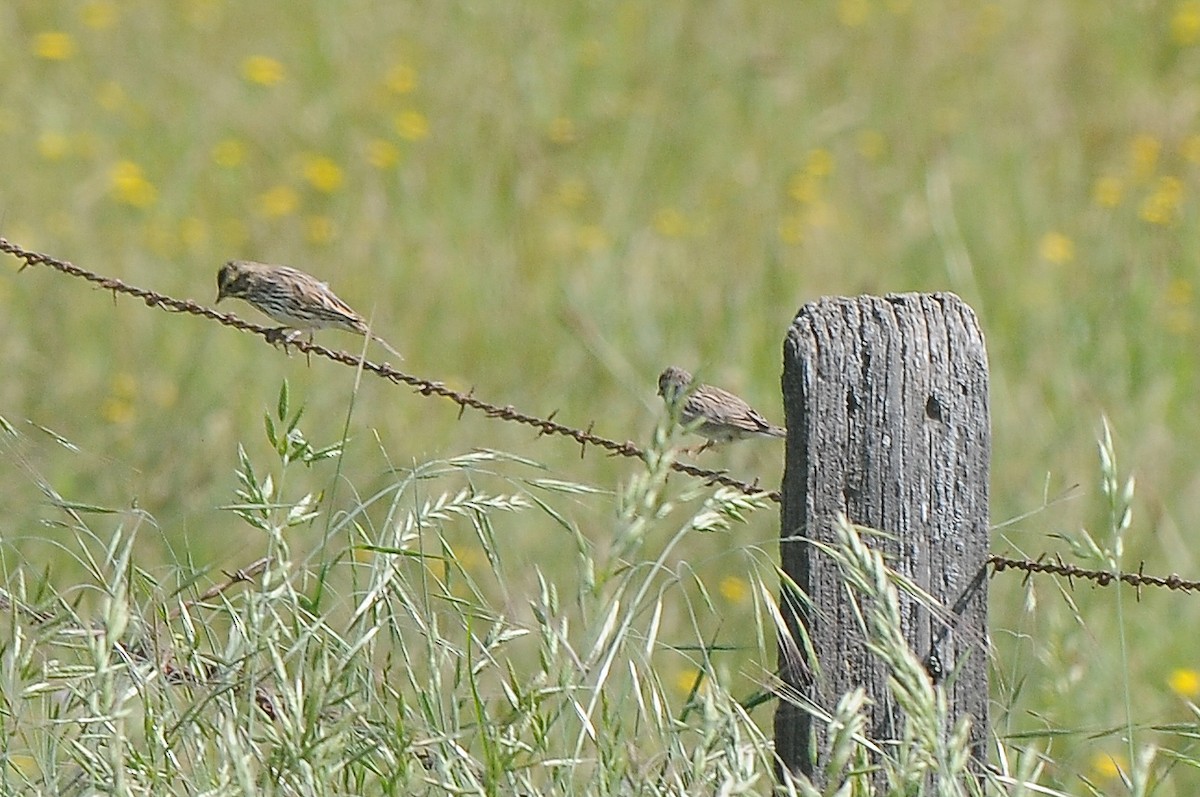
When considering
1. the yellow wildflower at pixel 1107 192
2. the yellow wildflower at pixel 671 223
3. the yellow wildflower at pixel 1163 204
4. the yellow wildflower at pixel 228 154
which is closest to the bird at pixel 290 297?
the yellow wildflower at pixel 671 223

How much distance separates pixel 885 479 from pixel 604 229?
588 cm

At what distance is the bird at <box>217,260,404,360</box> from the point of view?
186 inches

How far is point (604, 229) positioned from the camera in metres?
8.59

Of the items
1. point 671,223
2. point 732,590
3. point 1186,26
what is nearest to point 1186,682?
point 732,590

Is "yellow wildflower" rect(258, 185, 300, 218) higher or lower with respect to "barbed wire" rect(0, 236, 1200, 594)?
higher

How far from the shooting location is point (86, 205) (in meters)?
8.37

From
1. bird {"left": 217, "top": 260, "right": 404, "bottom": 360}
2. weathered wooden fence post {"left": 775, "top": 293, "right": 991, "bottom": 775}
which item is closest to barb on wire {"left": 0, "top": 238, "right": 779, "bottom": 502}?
weathered wooden fence post {"left": 775, "top": 293, "right": 991, "bottom": 775}

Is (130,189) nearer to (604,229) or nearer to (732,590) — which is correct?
(604,229)

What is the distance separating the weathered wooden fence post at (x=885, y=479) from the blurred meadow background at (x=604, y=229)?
55.3 inches

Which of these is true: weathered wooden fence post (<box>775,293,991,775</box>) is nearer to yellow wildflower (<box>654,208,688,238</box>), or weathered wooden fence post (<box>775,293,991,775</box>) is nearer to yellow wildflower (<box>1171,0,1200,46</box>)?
yellow wildflower (<box>654,208,688,238</box>)

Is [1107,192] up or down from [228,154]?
up

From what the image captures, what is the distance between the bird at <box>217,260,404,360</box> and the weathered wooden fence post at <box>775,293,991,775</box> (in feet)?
6.80

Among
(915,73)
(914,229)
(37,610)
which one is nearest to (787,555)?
(37,610)

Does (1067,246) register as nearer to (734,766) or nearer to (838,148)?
(838,148)
